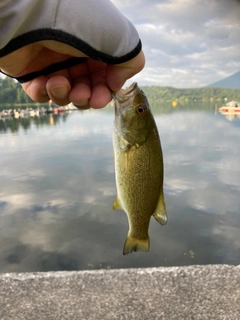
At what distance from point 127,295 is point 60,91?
9248 millimetres

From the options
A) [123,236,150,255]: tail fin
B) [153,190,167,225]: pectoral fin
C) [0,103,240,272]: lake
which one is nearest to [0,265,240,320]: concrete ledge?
[0,103,240,272]: lake

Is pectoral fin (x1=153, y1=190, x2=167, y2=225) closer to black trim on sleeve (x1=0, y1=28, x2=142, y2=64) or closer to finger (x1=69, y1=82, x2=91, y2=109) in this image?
finger (x1=69, y1=82, x2=91, y2=109)

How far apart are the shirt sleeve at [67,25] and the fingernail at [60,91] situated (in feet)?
0.78

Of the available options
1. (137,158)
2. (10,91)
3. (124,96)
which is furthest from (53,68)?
(10,91)

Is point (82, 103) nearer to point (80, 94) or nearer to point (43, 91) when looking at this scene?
point (80, 94)

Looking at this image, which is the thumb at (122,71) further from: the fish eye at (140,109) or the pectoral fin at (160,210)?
the pectoral fin at (160,210)

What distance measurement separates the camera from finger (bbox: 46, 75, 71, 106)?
963mm

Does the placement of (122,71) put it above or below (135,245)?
above

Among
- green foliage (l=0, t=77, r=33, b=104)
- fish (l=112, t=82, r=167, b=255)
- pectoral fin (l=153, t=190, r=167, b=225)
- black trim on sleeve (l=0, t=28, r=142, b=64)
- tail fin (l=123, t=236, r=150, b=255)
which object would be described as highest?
green foliage (l=0, t=77, r=33, b=104)

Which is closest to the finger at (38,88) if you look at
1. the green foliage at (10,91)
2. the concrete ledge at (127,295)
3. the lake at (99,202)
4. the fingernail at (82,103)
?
the fingernail at (82,103)

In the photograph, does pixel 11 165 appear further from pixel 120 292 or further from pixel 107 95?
pixel 107 95

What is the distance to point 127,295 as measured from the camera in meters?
9.21

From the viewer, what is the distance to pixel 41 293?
883cm

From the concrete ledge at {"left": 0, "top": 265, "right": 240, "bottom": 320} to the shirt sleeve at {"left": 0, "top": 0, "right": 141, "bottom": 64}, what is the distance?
29.7 feet
